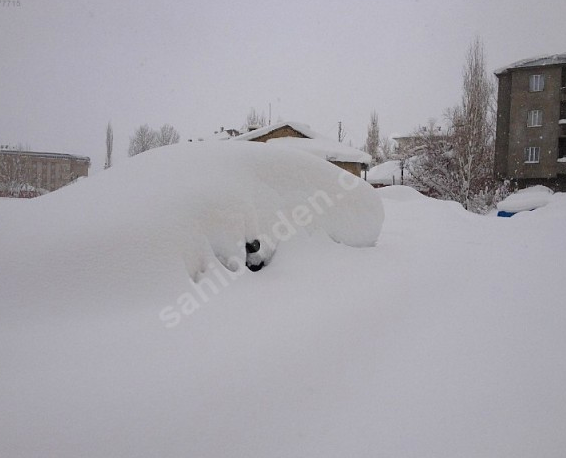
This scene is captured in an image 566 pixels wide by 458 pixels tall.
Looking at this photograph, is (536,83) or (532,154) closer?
(536,83)

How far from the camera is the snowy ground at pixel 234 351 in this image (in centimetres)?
176

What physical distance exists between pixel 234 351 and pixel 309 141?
735 inches

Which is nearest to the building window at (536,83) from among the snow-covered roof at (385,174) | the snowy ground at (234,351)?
the snow-covered roof at (385,174)

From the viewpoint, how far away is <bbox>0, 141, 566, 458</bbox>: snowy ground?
1.76m

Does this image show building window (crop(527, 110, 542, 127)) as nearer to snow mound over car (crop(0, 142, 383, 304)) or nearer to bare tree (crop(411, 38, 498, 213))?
bare tree (crop(411, 38, 498, 213))

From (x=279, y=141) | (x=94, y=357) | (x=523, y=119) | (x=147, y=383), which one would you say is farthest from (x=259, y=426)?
(x=523, y=119)

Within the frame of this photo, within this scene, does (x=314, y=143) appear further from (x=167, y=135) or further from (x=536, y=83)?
(x=167, y=135)

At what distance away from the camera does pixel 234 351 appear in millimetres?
2166

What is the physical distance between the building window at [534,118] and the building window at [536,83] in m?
1.44

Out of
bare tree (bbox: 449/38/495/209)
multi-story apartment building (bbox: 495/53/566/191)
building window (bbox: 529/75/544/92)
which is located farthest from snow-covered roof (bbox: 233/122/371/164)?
building window (bbox: 529/75/544/92)

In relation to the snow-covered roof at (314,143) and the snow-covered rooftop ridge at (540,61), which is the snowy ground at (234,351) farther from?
the snow-covered rooftop ridge at (540,61)

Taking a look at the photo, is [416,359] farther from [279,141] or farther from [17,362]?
[279,141]

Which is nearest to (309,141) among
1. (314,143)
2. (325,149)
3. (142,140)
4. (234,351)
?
(314,143)

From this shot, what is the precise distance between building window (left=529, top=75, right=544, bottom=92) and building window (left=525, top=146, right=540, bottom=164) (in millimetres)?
3840
